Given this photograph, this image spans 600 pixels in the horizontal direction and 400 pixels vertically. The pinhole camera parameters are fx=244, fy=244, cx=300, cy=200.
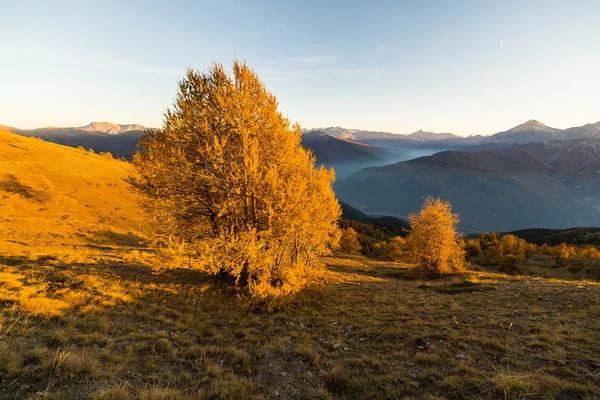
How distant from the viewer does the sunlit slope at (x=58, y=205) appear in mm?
28062


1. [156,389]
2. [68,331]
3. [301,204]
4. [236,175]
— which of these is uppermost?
[236,175]

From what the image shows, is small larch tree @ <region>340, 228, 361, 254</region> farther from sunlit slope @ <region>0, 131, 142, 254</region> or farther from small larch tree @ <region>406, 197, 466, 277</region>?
sunlit slope @ <region>0, 131, 142, 254</region>

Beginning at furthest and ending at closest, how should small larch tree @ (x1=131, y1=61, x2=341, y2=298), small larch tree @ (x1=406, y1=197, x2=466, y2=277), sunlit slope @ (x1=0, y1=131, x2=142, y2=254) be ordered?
small larch tree @ (x1=406, y1=197, x2=466, y2=277), sunlit slope @ (x1=0, y1=131, x2=142, y2=254), small larch tree @ (x1=131, y1=61, x2=341, y2=298)

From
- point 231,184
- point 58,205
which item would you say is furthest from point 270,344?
point 58,205

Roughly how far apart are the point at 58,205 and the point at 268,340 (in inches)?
1931

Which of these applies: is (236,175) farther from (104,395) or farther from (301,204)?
(104,395)

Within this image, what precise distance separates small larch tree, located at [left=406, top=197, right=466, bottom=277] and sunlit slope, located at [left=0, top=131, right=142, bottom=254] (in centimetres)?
3315

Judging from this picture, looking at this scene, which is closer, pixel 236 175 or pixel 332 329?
pixel 332 329

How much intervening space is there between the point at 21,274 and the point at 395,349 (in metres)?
18.6

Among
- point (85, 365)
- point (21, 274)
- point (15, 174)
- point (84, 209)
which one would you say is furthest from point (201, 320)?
point (15, 174)

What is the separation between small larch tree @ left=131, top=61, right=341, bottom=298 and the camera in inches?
497

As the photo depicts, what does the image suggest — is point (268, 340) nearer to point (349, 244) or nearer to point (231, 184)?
point (231, 184)

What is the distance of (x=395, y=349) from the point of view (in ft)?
30.0

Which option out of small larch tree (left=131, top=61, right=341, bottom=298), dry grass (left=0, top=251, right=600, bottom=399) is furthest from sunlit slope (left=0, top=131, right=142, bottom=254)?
dry grass (left=0, top=251, right=600, bottom=399)
